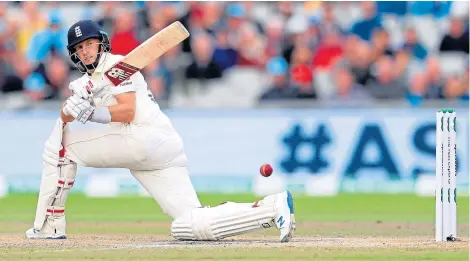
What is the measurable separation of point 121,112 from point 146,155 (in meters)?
0.40

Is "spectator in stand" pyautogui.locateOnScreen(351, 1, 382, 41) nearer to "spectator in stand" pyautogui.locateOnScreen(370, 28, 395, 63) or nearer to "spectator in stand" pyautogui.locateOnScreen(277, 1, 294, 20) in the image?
"spectator in stand" pyautogui.locateOnScreen(370, 28, 395, 63)

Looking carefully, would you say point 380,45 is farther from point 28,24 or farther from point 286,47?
point 28,24

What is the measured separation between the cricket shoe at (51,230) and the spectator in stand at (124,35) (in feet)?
25.6

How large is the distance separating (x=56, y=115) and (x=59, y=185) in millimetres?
7236

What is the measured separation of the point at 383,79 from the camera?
55.6ft

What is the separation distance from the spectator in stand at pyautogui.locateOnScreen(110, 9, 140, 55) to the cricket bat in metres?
8.07

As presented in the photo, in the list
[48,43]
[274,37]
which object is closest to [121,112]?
[274,37]

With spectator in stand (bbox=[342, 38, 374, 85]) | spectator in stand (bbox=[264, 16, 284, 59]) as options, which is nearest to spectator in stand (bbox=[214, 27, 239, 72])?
spectator in stand (bbox=[264, 16, 284, 59])

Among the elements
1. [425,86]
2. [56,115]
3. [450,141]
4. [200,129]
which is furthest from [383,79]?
[450,141]

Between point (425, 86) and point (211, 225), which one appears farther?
point (425, 86)

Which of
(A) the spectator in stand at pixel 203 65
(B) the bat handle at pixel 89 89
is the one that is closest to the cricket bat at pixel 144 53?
(B) the bat handle at pixel 89 89

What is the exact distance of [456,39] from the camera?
17.0 meters

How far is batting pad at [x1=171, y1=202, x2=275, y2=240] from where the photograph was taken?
902 centimetres

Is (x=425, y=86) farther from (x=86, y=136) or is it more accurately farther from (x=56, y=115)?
(x=86, y=136)
